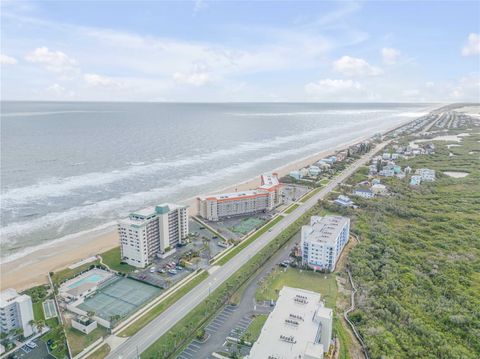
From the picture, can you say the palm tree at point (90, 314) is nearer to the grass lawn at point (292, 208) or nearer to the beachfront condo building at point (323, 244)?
the beachfront condo building at point (323, 244)

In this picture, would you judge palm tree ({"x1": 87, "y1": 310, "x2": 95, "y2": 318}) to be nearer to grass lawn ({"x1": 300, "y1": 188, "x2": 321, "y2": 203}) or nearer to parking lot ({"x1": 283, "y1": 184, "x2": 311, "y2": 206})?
parking lot ({"x1": 283, "y1": 184, "x2": 311, "y2": 206})

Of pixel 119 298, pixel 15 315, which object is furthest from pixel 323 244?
pixel 15 315

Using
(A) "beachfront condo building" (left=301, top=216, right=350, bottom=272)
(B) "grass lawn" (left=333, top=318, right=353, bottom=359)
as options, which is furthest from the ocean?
(B) "grass lawn" (left=333, top=318, right=353, bottom=359)

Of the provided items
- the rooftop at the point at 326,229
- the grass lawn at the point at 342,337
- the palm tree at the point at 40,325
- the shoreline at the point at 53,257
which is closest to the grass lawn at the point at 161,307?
the palm tree at the point at 40,325

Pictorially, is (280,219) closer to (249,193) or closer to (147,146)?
(249,193)

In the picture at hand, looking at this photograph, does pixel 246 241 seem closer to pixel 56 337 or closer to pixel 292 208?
pixel 292 208

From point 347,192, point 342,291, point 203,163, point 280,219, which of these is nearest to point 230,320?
point 342,291
